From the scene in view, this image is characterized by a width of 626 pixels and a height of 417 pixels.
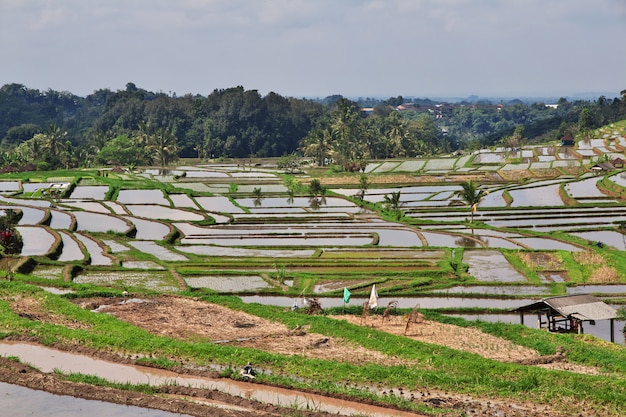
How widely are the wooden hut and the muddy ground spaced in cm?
166

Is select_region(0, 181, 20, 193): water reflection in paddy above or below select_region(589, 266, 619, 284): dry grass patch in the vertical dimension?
above

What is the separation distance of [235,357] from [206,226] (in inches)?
873

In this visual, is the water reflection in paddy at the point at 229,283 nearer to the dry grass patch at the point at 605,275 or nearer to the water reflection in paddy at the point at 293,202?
the dry grass patch at the point at 605,275

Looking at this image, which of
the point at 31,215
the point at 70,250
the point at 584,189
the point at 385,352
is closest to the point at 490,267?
the point at 385,352

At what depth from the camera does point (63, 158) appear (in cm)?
6738

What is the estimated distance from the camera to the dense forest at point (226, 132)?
71250mm

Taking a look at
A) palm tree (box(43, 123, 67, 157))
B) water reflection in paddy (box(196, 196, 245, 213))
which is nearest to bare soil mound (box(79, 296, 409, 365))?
water reflection in paddy (box(196, 196, 245, 213))

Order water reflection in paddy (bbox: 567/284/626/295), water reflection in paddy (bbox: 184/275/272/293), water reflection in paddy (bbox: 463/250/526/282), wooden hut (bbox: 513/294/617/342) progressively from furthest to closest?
water reflection in paddy (bbox: 463/250/526/282) < water reflection in paddy (bbox: 184/275/272/293) < water reflection in paddy (bbox: 567/284/626/295) < wooden hut (bbox: 513/294/617/342)

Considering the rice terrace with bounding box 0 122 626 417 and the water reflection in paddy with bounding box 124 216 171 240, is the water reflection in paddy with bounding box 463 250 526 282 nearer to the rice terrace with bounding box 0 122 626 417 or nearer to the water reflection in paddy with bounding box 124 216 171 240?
the rice terrace with bounding box 0 122 626 417

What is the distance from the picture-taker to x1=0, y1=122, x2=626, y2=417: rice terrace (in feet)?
42.5

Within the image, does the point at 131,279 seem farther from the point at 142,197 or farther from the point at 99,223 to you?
the point at 142,197

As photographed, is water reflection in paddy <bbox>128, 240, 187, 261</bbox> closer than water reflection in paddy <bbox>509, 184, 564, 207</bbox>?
Yes

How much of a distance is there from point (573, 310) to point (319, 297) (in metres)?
7.05

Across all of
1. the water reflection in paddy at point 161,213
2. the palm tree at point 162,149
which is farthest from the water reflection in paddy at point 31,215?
the palm tree at point 162,149
